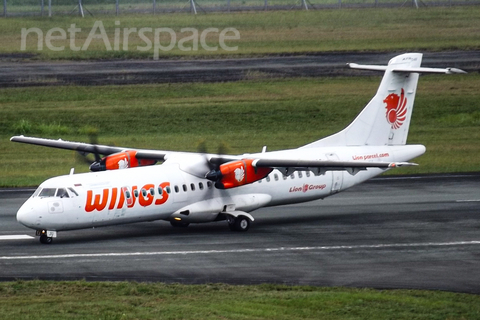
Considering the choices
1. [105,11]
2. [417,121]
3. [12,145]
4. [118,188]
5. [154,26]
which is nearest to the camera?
[118,188]

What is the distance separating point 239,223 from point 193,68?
34.1m

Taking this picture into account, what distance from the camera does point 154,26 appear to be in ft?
241

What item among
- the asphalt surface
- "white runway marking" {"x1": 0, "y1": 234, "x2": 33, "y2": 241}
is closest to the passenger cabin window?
Answer: "white runway marking" {"x1": 0, "y1": 234, "x2": 33, "y2": 241}

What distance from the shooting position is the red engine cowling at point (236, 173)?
2826cm

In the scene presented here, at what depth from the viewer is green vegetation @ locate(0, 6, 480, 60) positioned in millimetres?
67062

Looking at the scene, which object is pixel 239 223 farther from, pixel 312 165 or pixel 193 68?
pixel 193 68

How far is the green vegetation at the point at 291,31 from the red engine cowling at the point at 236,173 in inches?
1500

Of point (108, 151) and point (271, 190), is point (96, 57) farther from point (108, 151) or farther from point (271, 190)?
point (271, 190)

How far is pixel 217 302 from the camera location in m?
20.4

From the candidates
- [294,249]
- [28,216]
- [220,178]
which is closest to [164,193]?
[220,178]

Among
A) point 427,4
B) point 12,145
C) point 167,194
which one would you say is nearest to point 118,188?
point 167,194

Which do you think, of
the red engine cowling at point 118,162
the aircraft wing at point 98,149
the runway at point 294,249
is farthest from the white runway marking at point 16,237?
the aircraft wing at point 98,149

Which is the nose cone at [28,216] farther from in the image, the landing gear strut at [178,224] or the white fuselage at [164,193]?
the landing gear strut at [178,224]

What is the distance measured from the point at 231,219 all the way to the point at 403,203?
8015mm
